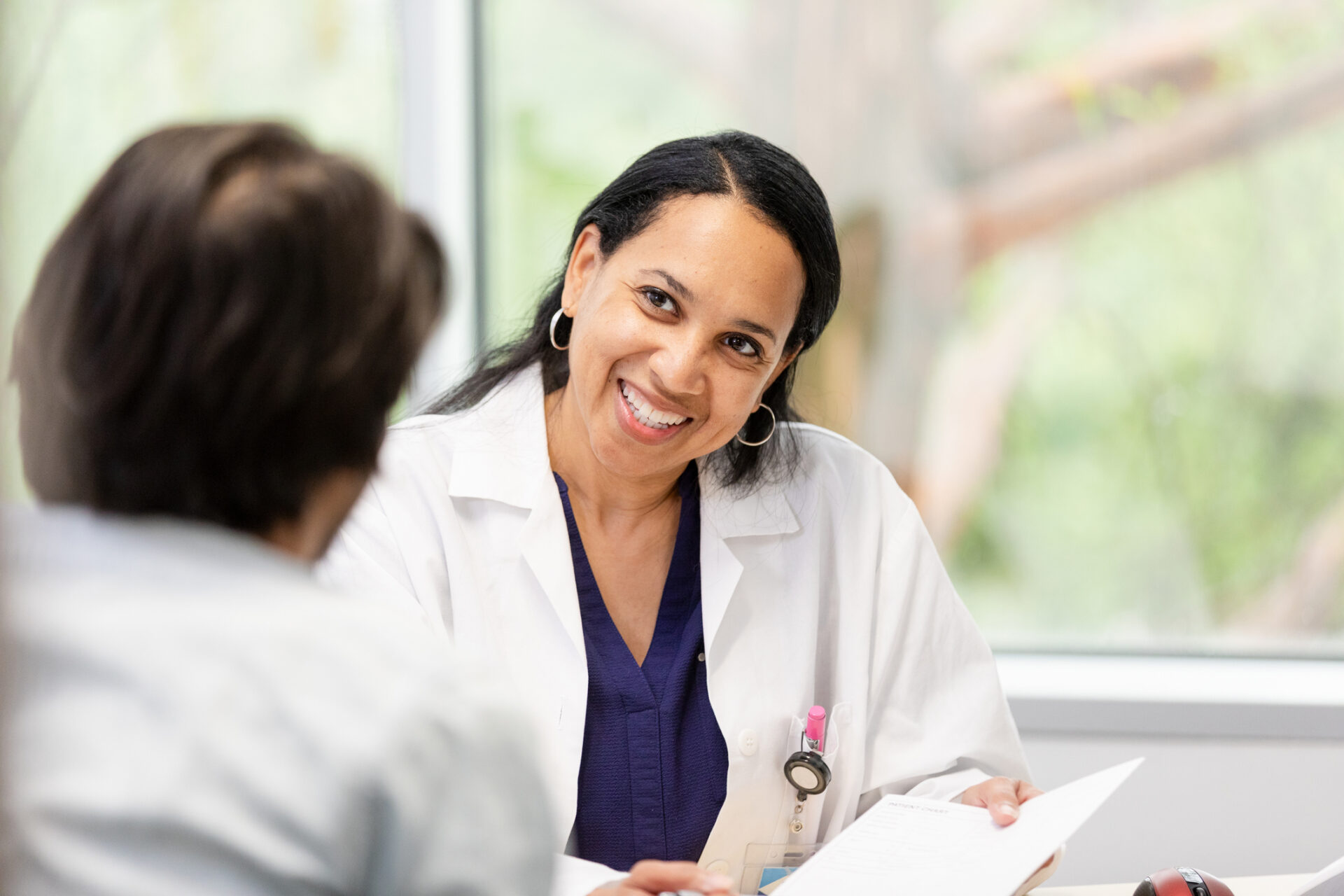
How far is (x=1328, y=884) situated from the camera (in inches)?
48.0

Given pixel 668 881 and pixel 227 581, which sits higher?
pixel 227 581

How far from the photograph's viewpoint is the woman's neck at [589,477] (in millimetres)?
1529

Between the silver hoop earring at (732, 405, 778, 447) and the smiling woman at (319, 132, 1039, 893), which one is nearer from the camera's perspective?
the smiling woman at (319, 132, 1039, 893)

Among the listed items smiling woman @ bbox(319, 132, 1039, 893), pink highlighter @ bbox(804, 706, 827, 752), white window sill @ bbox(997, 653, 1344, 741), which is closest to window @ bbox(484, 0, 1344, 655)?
white window sill @ bbox(997, 653, 1344, 741)

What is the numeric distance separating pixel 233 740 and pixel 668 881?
A: 1.67ft

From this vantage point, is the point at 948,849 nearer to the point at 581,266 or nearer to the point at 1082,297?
the point at 581,266

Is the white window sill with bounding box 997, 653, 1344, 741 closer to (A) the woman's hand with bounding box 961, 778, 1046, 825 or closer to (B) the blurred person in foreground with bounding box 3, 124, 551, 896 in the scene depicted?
(A) the woman's hand with bounding box 961, 778, 1046, 825

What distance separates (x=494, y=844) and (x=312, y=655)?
0.14 m

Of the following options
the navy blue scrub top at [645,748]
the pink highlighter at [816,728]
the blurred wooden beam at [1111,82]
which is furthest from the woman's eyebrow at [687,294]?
the blurred wooden beam at [1111,82]

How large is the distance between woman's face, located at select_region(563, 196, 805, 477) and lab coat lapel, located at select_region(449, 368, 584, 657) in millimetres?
87

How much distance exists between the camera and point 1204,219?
2318 millimetres

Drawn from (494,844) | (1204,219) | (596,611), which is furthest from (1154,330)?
(494,844)

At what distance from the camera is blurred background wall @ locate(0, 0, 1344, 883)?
2.26 meters

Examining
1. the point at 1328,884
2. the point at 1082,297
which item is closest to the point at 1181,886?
the point at 1328,884
